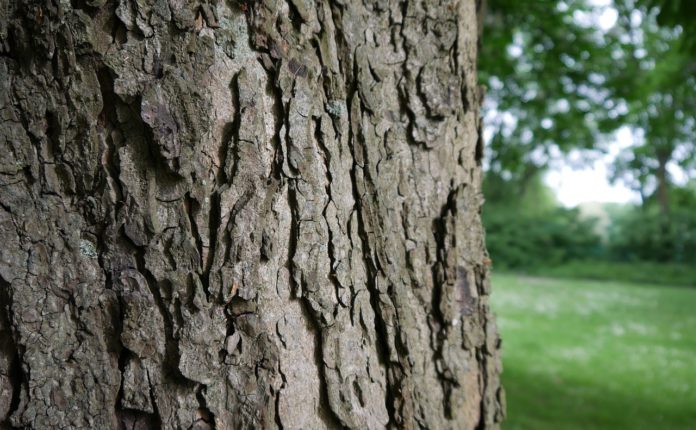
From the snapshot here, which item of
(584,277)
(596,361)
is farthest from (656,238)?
(596,361)

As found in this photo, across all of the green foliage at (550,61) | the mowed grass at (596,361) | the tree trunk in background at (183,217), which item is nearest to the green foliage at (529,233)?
the mowed grass at (596,361)

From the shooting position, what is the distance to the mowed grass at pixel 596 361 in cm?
522

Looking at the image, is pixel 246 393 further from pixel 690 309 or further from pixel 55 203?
pixel 690 309

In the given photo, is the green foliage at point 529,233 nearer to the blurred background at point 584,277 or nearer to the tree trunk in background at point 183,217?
the blurred background at point 584,277

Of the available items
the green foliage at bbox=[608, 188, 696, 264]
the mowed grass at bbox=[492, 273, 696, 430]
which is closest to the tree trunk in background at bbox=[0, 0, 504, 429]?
the mowed grass at bbox=[492, 273, 696, 430]

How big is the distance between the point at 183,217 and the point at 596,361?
6.89 m

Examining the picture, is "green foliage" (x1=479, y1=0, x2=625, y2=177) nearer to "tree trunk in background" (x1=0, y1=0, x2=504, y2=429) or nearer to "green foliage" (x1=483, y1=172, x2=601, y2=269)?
"tree trunk in background" (x1=0, y1=0, x2=504, y2=429)

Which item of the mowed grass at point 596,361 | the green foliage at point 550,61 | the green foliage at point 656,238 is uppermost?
→ the green foliage at point 550,61

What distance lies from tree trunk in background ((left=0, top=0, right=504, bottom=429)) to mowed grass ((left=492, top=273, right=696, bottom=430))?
13.3 feet

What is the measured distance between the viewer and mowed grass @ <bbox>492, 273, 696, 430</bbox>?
5223 millimetres

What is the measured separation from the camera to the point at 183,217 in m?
1.20

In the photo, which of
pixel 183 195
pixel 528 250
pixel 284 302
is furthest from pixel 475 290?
pixel 528 250

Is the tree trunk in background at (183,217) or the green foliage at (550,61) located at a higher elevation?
the green foliage at (550,61)

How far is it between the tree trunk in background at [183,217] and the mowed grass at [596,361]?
4043mm
